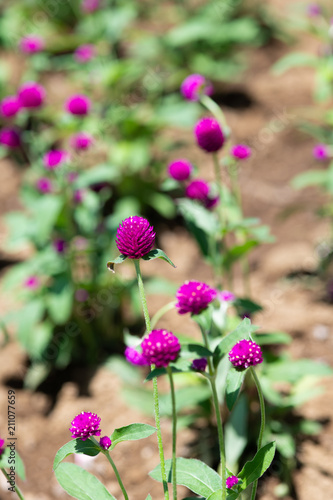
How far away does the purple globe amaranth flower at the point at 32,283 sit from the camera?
3025 millimetres

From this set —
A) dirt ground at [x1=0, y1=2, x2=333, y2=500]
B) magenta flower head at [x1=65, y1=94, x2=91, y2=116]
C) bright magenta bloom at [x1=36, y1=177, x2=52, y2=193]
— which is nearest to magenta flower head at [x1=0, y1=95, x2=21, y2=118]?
magenta flower head at [x1=65, y1=94, x2=91, y2=116]

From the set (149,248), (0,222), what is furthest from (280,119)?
(149,248)

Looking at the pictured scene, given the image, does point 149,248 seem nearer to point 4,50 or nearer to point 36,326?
point 36,326

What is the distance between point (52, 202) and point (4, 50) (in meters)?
3.45

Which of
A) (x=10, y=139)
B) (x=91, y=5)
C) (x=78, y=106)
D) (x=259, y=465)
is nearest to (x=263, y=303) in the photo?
(x=78, y=106)

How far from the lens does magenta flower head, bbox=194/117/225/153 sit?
6.39ft

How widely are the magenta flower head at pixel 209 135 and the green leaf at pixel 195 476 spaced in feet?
3.18

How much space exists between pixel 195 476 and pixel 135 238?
0.61 meters

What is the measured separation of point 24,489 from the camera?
2473mm

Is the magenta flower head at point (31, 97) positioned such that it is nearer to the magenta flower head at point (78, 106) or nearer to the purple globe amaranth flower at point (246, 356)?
the magenta flower head at point (78, 106)

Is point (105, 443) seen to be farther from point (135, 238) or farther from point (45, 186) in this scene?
point (45, 186)

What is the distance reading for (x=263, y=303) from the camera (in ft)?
10.4

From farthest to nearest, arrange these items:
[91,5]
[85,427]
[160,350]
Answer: [91,5], [85,427], [160,350]

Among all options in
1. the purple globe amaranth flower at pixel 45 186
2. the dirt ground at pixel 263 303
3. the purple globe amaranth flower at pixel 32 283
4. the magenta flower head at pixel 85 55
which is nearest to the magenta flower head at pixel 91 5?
the magenta flower head at pixel 85 55
